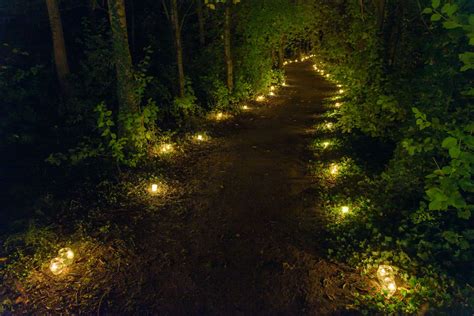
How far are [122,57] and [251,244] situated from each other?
5.81 metres

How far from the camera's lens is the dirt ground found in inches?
163

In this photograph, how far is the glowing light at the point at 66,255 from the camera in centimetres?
474

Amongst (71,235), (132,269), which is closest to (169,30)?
(71,235)

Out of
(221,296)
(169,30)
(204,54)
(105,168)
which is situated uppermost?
(169,30)

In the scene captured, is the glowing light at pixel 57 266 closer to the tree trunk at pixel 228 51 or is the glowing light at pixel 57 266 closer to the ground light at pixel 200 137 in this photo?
the ground light at pixel 200 137

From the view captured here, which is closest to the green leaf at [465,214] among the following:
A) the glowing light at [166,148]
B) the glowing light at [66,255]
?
the glowing light at [66,255]

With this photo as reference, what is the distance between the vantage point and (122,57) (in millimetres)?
7992

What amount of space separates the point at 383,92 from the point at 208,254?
5588mm

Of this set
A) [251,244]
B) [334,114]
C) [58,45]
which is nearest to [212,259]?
[251,244]

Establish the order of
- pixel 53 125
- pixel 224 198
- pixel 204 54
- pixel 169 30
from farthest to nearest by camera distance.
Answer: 1. pixel 204 54
2. pixel 169 30
3. pixel 53 125
4. pixel 224 198

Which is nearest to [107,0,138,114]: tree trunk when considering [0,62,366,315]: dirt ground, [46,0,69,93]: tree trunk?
[0,62,366,315]: dirt ground

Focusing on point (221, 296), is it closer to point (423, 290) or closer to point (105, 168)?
Result: point (423, 290)

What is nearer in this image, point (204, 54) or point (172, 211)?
point (172, 211)

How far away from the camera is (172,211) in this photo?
6305mm
